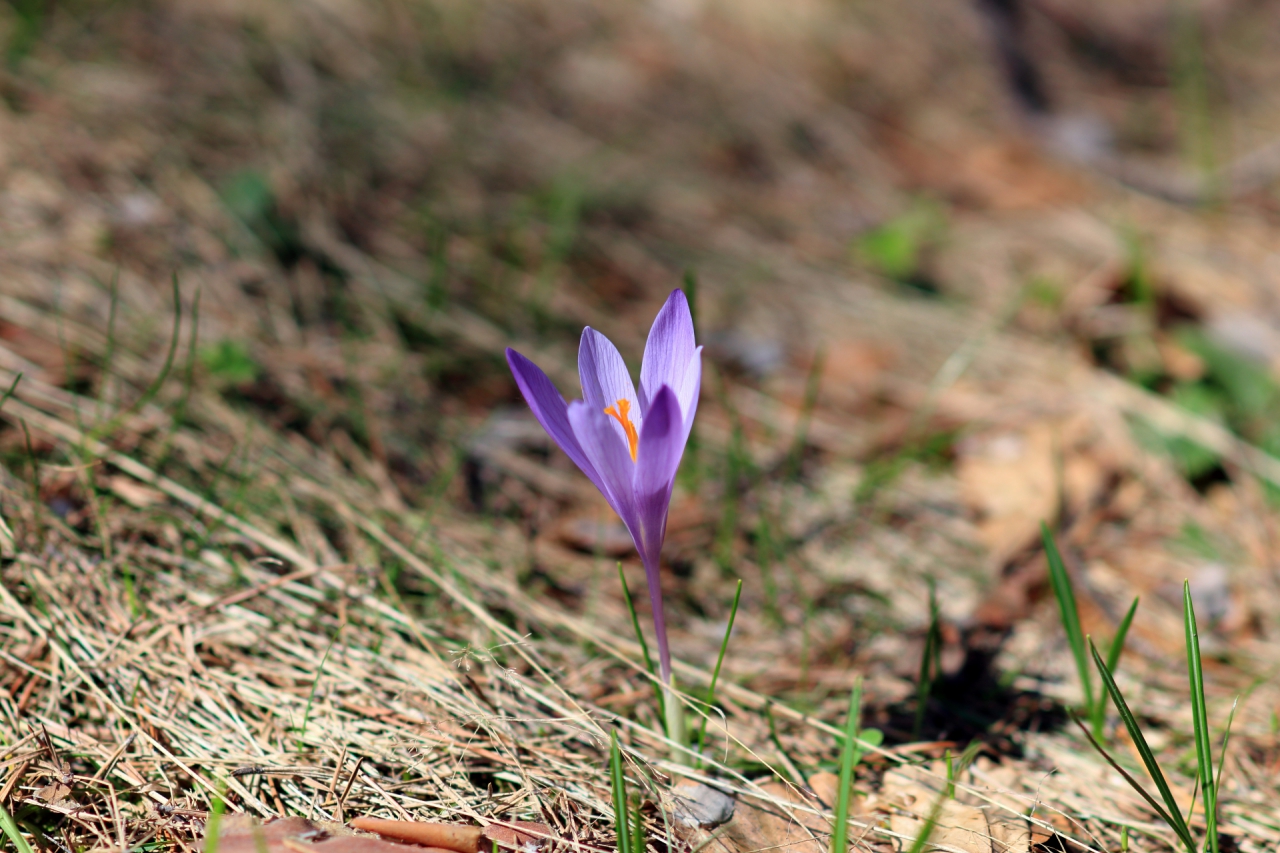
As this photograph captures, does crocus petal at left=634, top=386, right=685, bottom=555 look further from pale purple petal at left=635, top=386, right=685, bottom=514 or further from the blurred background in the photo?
the blurred background

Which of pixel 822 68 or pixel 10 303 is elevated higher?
pixel 822 68

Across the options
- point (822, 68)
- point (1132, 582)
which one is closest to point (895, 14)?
point (822, 68)

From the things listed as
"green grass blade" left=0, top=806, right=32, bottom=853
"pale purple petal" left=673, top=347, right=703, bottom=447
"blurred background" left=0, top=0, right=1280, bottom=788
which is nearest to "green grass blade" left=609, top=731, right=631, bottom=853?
"pale purple petal" left=673, top=347, right=703, bottom=447

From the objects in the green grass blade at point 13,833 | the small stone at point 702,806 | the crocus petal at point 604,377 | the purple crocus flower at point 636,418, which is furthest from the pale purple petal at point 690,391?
the green grass blade at point 13,833

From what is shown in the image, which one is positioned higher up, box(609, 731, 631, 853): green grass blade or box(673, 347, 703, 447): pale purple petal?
box(673, 347, 703, 447): pale purple petal

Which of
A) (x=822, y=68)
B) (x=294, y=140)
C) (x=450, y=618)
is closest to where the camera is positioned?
(x=450, y=618)

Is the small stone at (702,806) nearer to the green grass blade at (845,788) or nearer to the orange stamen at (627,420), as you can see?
the green grass blade at (845,788)

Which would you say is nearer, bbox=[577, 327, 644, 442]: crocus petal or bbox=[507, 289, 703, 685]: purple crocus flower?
bbox=[507, 289, 703, 685]: purple crocus flower

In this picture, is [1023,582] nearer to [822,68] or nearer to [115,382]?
[115,382]
